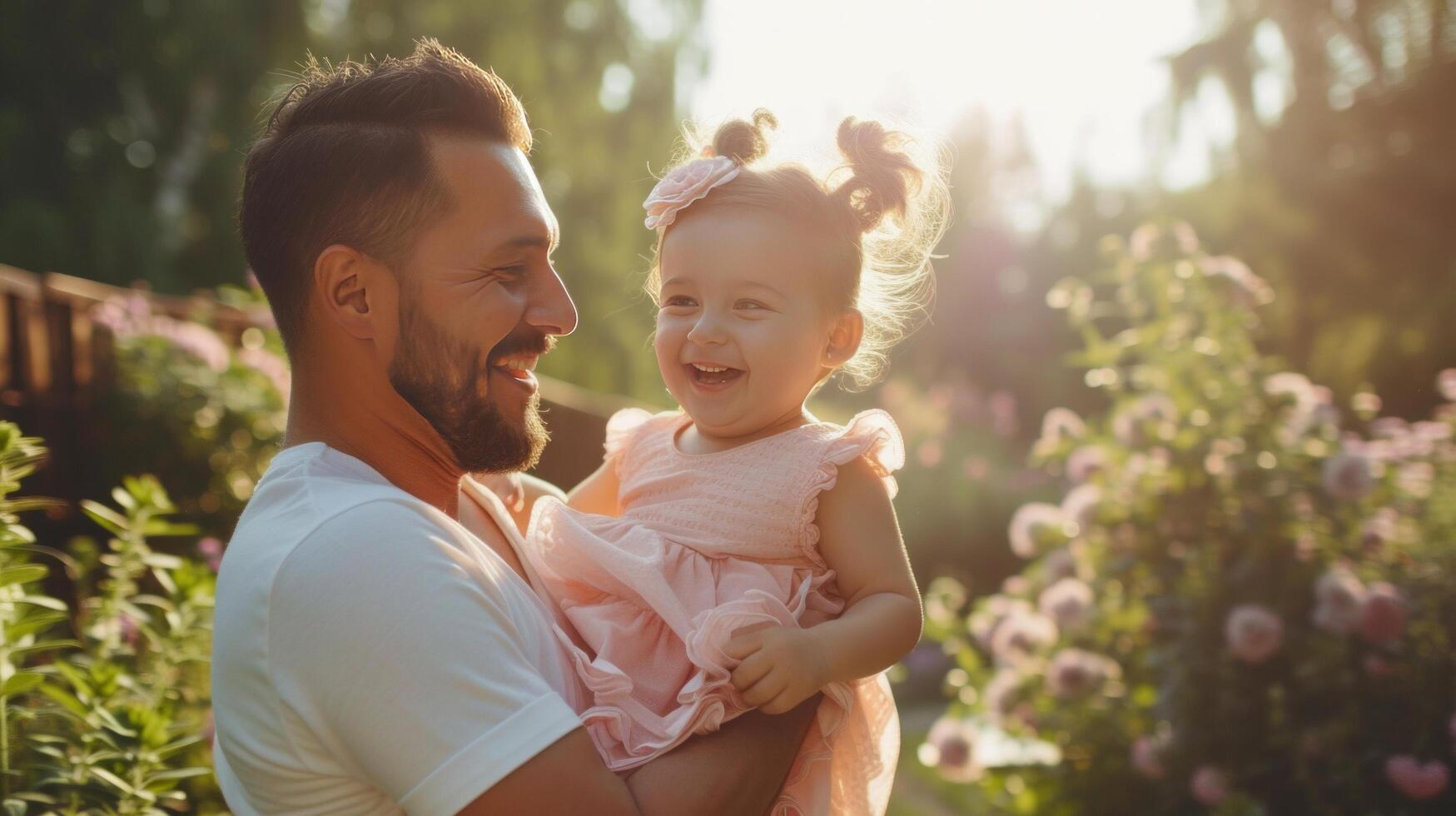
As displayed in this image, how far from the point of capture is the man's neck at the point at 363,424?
1.64 metres

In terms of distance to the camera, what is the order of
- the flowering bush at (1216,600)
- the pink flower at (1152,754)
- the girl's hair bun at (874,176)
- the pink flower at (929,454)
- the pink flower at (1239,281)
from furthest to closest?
the pink flower at (929,454), the pink flower at (1239,281), the pink flower at (1152,754), the flowering bush at (1216,600), the girl's hair bun at (874,176)

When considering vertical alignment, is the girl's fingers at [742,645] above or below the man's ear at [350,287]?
below

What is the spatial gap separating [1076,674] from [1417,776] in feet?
3.89

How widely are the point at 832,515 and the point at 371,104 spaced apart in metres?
0.94

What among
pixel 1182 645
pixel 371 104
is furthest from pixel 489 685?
pixel 1182 645

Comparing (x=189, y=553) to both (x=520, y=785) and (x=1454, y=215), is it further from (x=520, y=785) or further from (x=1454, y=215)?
(x=1454, y=215)

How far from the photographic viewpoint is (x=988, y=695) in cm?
476

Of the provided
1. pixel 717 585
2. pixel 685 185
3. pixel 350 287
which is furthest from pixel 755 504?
pixel 350 287

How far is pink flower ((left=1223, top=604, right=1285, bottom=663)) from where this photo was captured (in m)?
3.96

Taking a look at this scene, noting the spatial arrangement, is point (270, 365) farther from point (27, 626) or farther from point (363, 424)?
point (363, 424)

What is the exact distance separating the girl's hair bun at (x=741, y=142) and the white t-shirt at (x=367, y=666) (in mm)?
1017

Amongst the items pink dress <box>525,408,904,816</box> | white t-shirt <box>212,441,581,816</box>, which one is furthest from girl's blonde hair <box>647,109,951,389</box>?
white t-shirt <box>212,441,581,816</box>

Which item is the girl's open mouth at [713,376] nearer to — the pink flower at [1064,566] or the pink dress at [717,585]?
the pink dress at [717,585]

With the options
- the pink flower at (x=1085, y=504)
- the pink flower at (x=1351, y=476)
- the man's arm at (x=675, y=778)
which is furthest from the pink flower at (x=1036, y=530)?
the man's arm at (x=675, y=778)
